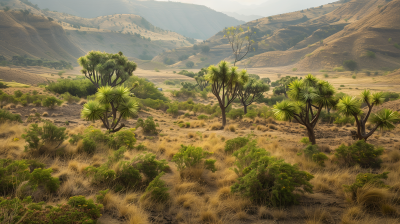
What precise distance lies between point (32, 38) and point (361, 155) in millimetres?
133037

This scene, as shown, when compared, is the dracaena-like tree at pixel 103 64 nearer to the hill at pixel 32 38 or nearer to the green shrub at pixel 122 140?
the green shrub at pixel 122 140

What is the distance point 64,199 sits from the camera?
524cm

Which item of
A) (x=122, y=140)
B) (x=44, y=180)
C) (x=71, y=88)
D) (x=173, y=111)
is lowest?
(x=173, y=111)

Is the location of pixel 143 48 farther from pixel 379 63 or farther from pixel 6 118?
pixel 6 118

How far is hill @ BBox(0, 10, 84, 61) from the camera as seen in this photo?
91.8m

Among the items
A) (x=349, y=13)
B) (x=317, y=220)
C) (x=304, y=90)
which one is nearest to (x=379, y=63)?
(x=349, y=13)

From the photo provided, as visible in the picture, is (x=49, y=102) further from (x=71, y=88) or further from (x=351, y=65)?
(x=351, y=65)

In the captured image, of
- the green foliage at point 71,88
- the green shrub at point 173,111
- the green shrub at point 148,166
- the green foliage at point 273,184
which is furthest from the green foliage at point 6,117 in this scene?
the green foliage at point 71,88

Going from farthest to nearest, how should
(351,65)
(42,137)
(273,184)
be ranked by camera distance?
(351,65), (42,137), (273,184)

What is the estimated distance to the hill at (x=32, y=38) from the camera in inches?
3615

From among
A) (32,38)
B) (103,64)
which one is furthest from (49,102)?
(32,38)

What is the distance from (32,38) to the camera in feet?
334

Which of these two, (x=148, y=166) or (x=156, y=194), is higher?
(x=148, y=166)

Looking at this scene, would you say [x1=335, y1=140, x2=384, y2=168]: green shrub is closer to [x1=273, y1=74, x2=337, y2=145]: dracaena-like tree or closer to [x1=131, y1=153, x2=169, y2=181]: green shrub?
[x1=273, y1=74, x2=337, y2=145]: dracaena-like tree
